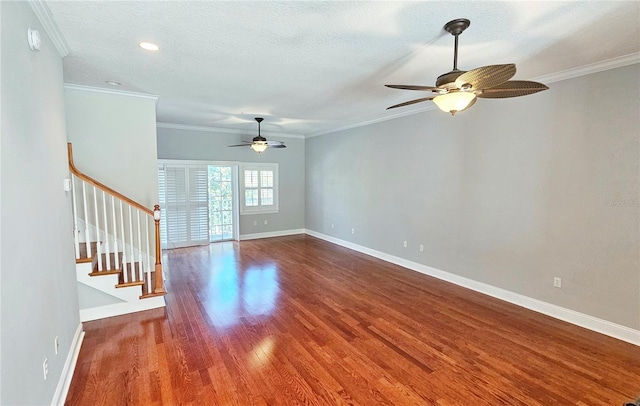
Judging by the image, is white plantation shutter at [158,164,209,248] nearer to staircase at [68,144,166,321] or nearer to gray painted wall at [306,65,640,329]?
staircase at [68,144,166,321]

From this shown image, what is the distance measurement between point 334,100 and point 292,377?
357 centimetres

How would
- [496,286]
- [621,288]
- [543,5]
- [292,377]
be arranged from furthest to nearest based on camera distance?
[496,286] < [621,288] < [292,377] < [543,5]

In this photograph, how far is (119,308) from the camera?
3477mm

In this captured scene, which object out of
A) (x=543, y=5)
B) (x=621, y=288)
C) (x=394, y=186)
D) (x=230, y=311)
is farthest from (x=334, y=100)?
(x=621, y=288)

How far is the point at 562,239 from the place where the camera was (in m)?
3.34

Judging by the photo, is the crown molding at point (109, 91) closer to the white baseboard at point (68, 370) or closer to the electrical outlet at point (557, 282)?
the white baseboard at point (68, 370)

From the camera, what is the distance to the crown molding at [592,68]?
2798 millimetres

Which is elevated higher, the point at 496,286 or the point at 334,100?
the point at 334,100

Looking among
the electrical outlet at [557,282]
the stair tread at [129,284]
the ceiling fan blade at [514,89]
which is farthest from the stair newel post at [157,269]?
the electrical outlet at [557,282]

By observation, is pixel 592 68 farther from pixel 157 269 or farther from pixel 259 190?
pixel 259 190

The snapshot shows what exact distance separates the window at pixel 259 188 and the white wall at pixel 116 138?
10.9 feet

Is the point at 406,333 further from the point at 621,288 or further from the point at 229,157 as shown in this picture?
the point at 229,157

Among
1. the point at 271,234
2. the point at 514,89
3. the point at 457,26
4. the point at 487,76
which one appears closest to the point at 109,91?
the point at 457,26

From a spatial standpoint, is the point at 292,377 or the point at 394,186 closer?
the point at 292,377
